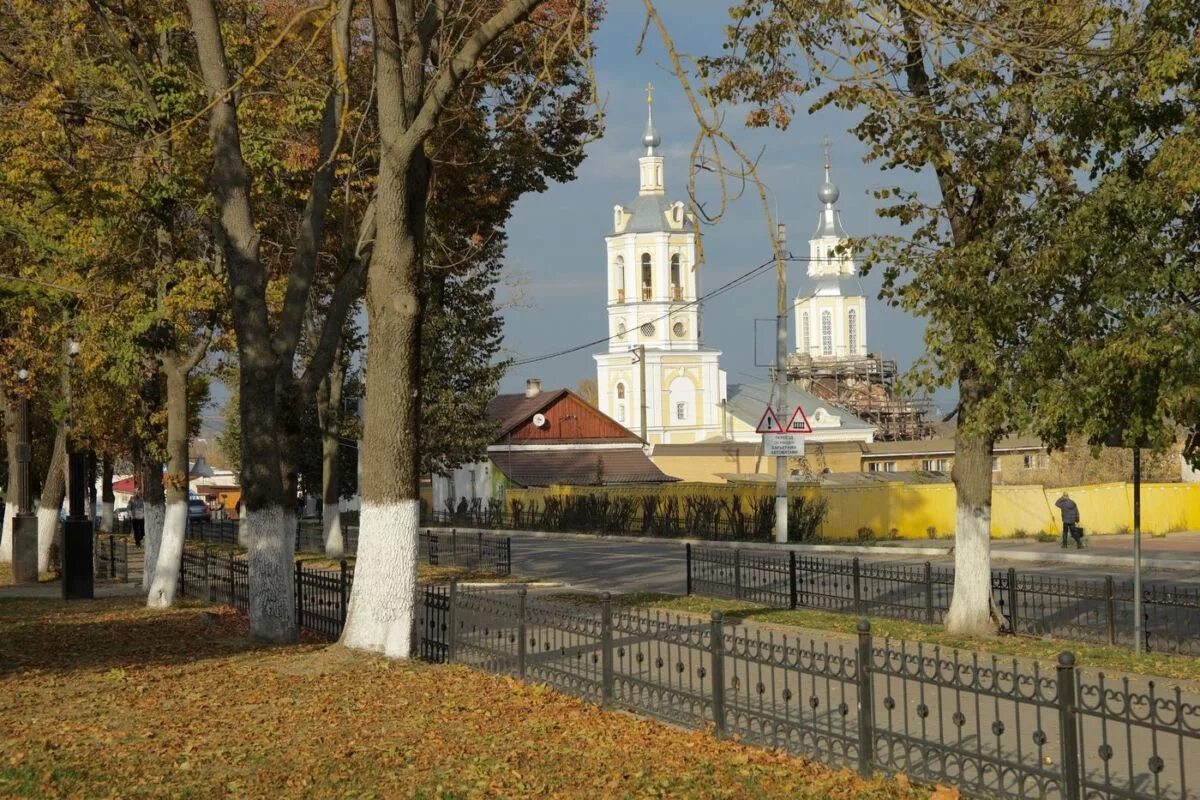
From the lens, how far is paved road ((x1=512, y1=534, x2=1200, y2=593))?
27.5 meters

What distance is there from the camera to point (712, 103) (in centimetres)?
973

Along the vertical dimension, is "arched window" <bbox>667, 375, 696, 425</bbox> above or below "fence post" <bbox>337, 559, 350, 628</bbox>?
above

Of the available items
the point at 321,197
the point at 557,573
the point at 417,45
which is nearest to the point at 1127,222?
the point at 417,45

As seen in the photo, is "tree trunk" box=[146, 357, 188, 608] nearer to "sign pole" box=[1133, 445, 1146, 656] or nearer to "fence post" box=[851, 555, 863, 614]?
"fence post" box=[851, 555, 863, 614]

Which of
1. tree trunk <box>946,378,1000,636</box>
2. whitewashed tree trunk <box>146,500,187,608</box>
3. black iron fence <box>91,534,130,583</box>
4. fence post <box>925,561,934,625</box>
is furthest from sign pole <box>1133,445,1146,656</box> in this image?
black iron fence <box>91,534,130,583</box>

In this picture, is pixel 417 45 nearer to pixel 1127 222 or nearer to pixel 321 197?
pixel 321 197

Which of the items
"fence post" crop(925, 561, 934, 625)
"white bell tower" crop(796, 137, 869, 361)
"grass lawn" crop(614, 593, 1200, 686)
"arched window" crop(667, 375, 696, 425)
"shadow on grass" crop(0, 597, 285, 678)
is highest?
"white bell tower" crop(796, 137, 869, 361)

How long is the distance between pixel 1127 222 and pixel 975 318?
170 centimetres

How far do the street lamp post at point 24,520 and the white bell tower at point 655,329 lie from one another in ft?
240

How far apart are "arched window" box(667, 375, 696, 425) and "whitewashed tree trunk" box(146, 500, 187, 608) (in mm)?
86341

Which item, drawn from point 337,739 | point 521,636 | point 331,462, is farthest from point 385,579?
point 331,462

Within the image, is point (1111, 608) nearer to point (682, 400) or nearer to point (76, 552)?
point (76, 552)

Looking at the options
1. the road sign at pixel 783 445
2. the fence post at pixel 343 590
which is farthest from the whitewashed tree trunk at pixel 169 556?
the road sign at pixel 783 445

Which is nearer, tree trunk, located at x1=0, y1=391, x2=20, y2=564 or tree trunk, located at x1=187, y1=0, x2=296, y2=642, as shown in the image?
tree trunk, located at x1=187, y1=0, x2=296, y2=642
